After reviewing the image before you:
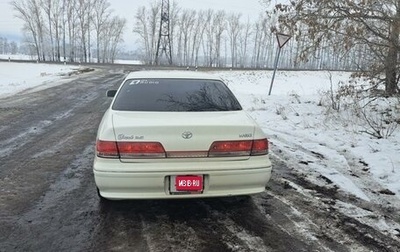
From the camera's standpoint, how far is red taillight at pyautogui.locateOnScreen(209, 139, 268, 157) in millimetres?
3646

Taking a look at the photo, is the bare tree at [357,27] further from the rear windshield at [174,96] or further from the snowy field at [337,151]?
the rear windshield at [174,96]

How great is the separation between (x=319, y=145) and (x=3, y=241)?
5707 millimetres

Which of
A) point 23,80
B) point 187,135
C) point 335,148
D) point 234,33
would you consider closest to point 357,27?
point 335,148

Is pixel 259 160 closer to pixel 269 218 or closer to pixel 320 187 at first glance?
pixel 269 218

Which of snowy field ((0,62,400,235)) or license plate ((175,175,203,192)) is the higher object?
license plate ((175,175,203,192))

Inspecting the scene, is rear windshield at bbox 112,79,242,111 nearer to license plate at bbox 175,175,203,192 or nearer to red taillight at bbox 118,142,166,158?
red taillight at bbox 118,142,166,158

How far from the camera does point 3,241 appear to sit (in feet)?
10.7

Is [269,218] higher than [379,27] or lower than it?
lower

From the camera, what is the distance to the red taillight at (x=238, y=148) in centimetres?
365

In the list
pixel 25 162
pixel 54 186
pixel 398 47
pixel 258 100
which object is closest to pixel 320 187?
pixel 54 186

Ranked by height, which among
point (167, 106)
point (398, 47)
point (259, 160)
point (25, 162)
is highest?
point (398, 47)

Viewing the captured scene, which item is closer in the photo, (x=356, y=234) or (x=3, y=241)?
(x=3, y=241)

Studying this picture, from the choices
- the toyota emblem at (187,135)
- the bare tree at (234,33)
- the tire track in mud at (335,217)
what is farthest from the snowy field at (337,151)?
the bare tree at (234,33)

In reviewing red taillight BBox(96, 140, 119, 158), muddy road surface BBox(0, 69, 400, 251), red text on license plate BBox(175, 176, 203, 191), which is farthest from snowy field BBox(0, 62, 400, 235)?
red taillight BBox(96, 140, 119, 158)
